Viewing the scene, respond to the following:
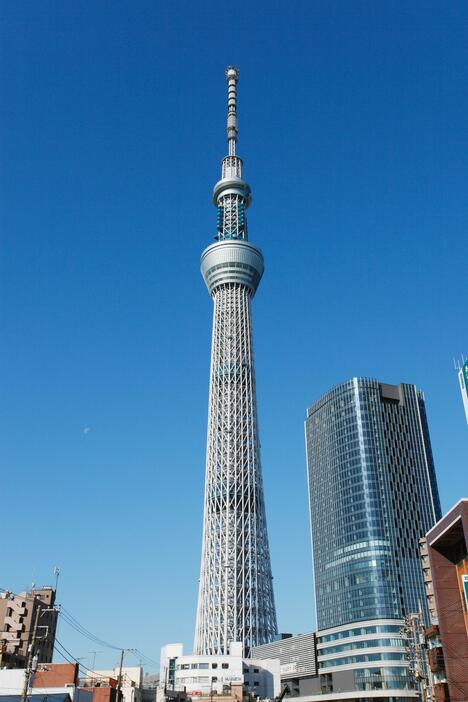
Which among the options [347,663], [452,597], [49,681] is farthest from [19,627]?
[452,597]

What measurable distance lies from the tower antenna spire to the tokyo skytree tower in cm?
80

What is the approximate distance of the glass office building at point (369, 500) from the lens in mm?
147250

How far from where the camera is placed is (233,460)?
15225 centimetres

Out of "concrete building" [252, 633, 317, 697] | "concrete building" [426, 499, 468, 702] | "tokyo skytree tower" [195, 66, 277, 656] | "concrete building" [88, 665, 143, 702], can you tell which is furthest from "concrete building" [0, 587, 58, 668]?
"concrete building" [426, 499, 468, 702]

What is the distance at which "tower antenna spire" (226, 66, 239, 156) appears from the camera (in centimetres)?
19162

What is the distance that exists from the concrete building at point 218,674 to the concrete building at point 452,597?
6144 cm

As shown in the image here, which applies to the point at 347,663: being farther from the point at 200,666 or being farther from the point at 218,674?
the point at 200,666

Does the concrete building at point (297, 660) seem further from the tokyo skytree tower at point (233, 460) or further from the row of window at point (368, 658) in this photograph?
the tokyo skytree tower at point (233, 460)

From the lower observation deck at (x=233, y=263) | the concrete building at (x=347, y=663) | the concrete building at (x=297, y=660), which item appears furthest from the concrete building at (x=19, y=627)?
the lower observation deck at (x=233, y=263)

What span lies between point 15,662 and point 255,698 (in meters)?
41.6

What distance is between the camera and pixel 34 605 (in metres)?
130

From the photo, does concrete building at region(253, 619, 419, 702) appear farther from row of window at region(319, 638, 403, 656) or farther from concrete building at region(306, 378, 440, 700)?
concrete building at region(306, 378, 440, 700)

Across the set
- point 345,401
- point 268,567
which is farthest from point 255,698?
point 345,401

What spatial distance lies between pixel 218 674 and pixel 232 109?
142 metres
